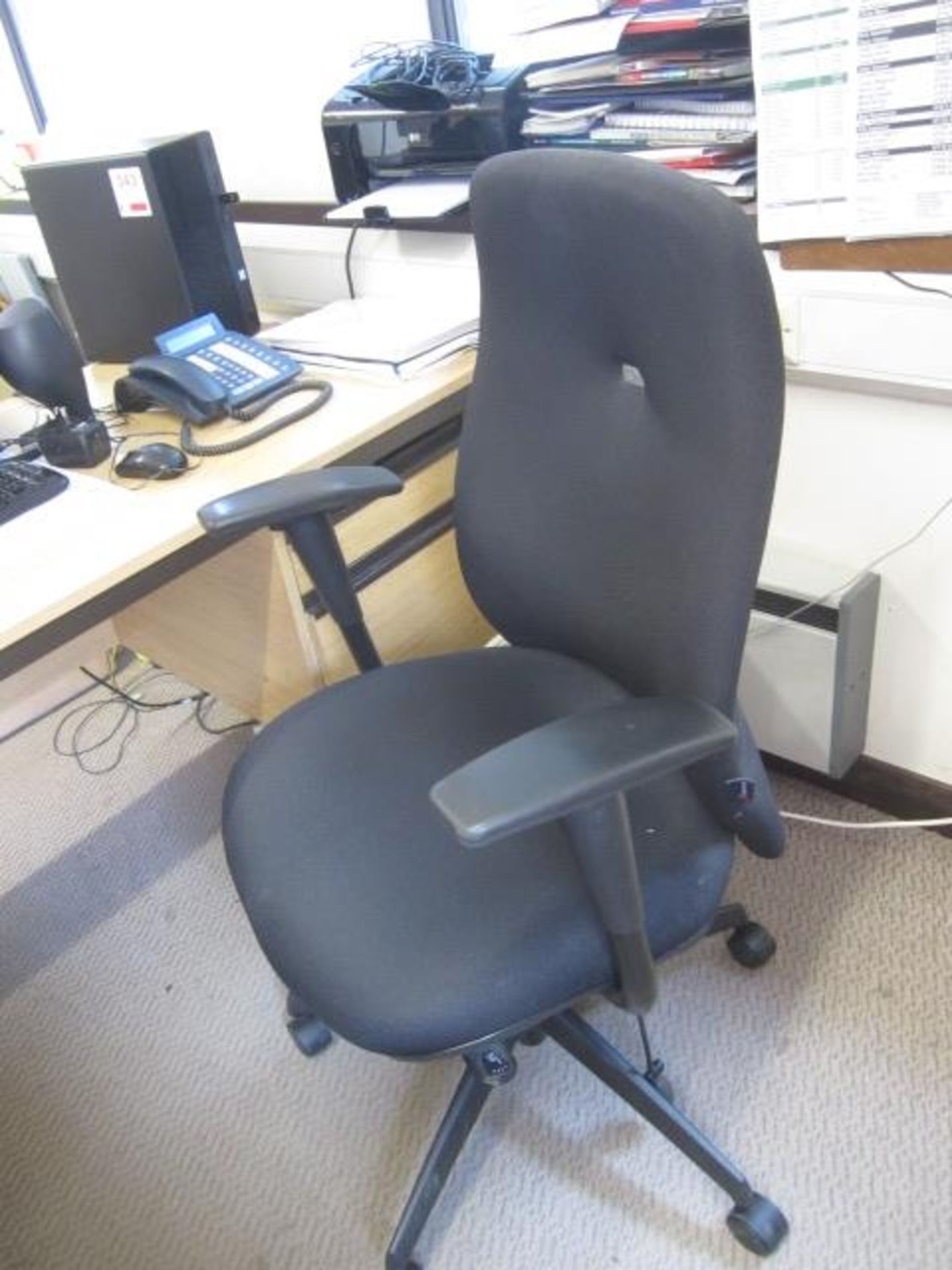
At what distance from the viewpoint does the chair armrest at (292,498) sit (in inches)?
39.8

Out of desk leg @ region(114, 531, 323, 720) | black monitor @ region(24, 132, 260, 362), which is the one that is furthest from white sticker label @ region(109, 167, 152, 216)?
desk leg @ region(114, 531, 323, 720)

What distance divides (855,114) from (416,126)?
711 mm

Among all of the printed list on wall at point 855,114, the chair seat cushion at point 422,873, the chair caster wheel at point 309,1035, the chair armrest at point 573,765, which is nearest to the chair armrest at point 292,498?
the chair seat cushion at point 422,873

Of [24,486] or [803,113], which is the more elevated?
[803,113]

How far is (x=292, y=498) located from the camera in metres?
1.03

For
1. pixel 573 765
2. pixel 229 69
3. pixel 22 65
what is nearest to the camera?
pixel 573 765

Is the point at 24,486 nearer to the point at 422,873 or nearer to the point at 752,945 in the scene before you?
the point at 422,873

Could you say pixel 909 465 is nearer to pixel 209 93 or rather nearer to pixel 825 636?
pixel 825 636

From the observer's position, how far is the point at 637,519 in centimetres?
88

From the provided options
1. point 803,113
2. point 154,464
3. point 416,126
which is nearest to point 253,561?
point 154,464

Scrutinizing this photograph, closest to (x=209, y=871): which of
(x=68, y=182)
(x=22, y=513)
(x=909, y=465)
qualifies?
(x=22, y=513)

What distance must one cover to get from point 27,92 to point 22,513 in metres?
2.12

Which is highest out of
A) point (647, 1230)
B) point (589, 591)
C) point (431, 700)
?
point (589, 591)

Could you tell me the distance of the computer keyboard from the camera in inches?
46.1
